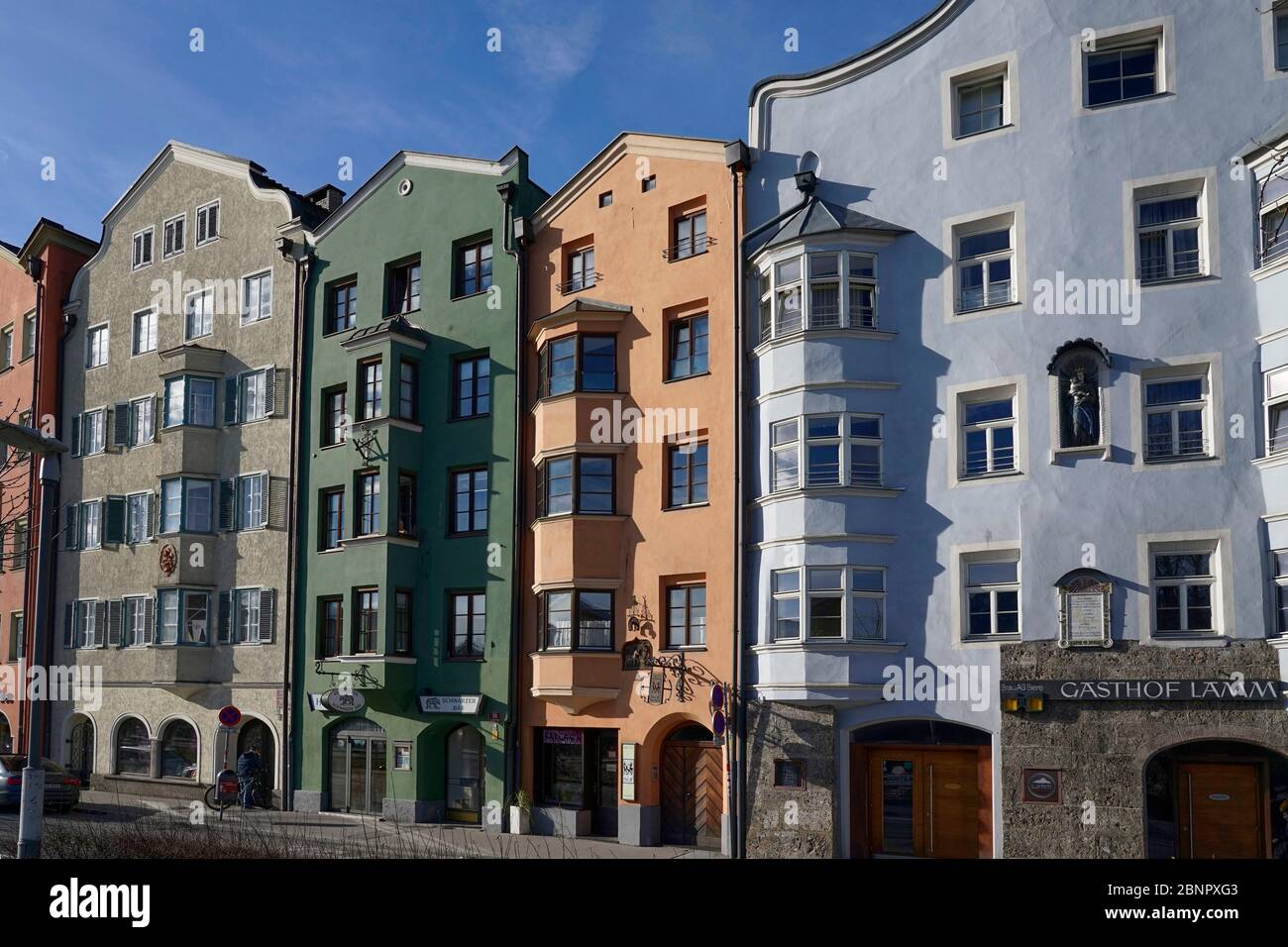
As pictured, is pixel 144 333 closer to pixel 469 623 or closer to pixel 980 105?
pixel 469 623

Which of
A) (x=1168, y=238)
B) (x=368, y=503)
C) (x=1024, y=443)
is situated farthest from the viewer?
(x=368, y=503)

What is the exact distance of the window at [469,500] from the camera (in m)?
31.5

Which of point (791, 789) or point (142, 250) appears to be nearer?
point (791, 789)

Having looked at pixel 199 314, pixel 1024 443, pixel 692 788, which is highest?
pixel 199 314

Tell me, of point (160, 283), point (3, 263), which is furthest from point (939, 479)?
point (3, 263)

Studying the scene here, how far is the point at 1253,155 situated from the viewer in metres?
22.2

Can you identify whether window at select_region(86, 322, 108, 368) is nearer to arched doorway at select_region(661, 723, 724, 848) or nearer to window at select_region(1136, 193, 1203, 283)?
arched doorway at select_region(661, 723, 724, 848)

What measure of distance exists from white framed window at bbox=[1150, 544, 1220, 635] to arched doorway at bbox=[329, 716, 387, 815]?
19.1 meters

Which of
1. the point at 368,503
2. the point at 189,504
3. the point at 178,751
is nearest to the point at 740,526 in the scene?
the point at 368,503

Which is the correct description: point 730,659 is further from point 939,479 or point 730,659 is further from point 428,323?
point 428,323

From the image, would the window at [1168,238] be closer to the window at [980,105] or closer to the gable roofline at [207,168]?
the window at [980,105]

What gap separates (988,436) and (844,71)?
8.50 meters

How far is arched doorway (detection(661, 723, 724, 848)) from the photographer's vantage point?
88.1 ft

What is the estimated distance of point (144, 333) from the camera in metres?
41.3
